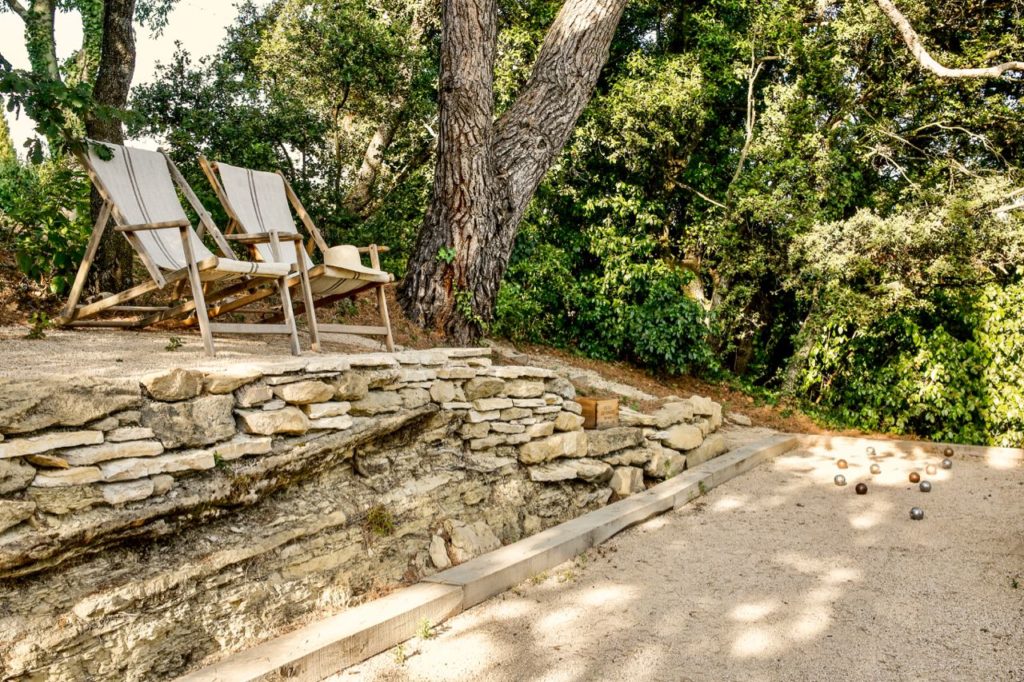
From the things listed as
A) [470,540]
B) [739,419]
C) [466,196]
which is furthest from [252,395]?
[739,419]

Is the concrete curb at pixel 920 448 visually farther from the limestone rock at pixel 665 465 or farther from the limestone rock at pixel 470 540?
the limestone rock at pixel 470 540

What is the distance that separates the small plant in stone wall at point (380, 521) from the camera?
11.6 ft

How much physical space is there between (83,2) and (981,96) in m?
11.9

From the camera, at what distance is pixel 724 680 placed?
2736 millimetres

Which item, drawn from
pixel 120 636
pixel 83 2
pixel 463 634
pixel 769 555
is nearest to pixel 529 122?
pixel 769 555

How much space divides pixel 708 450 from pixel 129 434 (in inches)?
171

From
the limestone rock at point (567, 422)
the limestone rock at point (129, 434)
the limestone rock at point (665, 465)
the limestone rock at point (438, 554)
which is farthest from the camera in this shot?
the limestone rock at point (665, 465)

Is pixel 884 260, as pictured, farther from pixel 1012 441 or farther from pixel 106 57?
pixel 106 57

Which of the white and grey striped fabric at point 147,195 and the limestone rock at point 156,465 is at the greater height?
the white and grey striped fabric at point 147,195

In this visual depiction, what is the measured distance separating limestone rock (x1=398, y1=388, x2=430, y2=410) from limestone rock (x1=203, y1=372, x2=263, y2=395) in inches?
37.2

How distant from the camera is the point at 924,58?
25.3 ft

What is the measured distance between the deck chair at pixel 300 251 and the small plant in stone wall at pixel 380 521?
1.27 m

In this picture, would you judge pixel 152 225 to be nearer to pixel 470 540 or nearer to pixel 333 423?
pixel 333 423

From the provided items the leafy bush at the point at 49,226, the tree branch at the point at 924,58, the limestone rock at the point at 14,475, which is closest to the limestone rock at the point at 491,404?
the limestone rock at the point at 14,475
